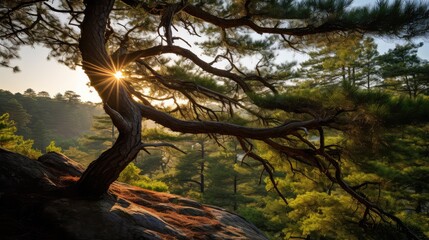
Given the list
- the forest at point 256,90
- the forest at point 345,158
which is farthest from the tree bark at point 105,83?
the forest at point 345,158

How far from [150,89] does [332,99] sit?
13.8 feet

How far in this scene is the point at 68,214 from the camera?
2.83 m

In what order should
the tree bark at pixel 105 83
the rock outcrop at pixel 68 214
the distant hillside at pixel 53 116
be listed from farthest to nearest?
1. the distant hillside at pixel 53 116
2. the tree bark at pixel 105 83
3. the rock outcrop at pixel 68 214

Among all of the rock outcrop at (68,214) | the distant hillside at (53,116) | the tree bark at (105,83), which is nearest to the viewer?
the rock outcrop at (68,214)

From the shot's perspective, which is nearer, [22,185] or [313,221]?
[22,185]

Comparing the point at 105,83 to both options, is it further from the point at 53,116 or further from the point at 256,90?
the point at 53,116

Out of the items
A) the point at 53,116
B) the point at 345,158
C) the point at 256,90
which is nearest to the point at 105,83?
the point at 256,90

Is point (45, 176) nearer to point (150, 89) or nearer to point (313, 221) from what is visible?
point (150, 89)

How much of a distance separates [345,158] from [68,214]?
3.64 meters

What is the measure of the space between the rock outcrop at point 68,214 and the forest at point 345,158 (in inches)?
41.8

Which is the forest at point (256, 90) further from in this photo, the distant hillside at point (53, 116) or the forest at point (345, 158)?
the distant hillside at point (53, 116)

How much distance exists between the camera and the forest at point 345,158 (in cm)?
285

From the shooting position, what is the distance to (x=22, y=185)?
3.25 m

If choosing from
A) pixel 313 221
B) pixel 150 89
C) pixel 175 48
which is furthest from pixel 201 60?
pixel 313 221
